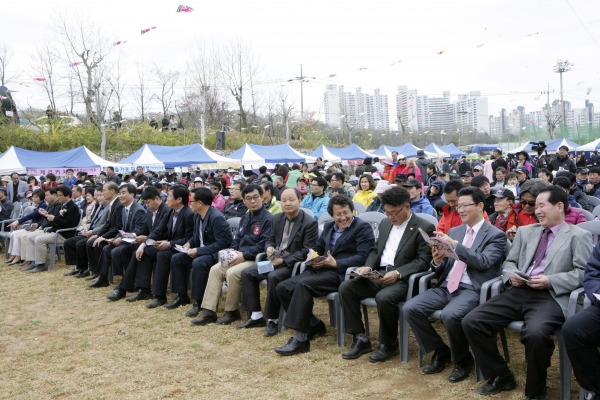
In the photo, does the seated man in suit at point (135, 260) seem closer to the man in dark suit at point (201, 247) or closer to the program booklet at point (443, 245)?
the man in dark suit at point (201, 247)

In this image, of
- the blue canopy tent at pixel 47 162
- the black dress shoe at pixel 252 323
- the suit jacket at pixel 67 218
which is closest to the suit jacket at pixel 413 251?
the black dress shoe at pixel 252 323

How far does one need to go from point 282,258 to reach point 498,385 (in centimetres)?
262

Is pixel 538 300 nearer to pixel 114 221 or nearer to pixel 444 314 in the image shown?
pixel 444 314

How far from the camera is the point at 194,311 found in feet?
20.8

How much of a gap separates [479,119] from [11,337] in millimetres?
65205

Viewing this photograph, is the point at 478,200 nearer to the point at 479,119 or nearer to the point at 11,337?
the point at 11,337

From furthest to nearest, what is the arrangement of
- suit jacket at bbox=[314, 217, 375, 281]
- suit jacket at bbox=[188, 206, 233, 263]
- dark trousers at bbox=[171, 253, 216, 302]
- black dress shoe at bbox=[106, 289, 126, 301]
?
black dress shoe at bbox=[106, 289, 126, 301] < suit jacket at bbox=[188, 206, 233, 263] < dark trousers at bbox=[171, 253, 216, 302] < suit jacket at bbox=[314, 217, 375, 281]

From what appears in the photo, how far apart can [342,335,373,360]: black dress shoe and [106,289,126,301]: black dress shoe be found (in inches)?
156

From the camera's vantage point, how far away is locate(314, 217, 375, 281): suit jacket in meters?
5.16

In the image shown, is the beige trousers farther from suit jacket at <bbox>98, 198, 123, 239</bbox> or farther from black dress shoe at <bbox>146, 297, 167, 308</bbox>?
suit jacket at <bbox>98, 198, 123, 239</bbox>

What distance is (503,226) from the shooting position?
218 inches

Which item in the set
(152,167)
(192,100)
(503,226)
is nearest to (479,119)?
(192,100)

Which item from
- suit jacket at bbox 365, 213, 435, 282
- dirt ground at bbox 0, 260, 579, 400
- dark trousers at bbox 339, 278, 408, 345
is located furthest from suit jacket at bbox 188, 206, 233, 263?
suit jacket at bbox 365, 213, 435, 282

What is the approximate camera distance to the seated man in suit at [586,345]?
329cm
